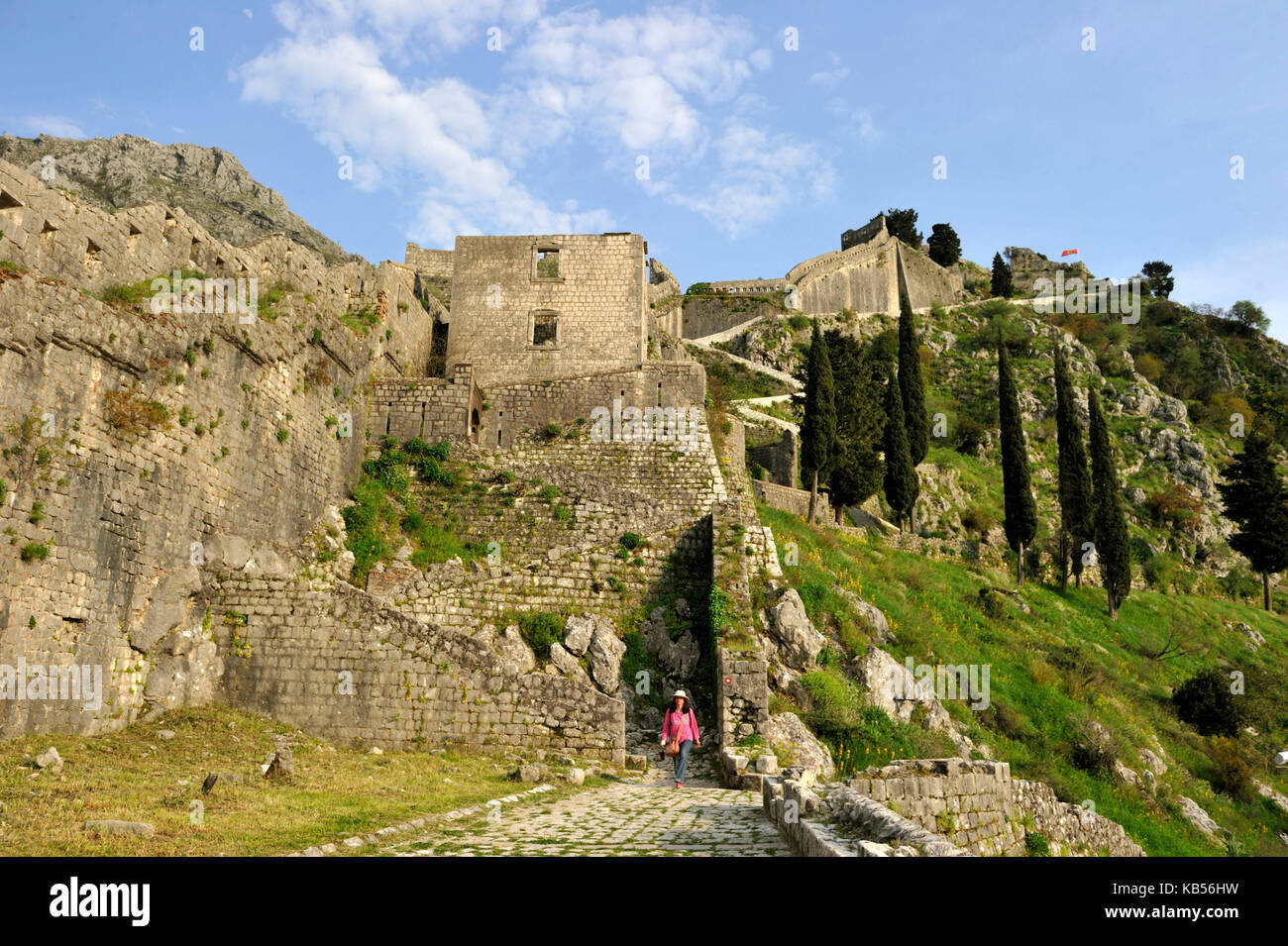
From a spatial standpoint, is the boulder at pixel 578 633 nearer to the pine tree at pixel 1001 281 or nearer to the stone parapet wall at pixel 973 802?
the stone parapet wall at pixel 973 802

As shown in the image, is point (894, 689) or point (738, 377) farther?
point (738, 377)

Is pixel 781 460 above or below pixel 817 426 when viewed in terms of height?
below

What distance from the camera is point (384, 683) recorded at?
14.3 metres

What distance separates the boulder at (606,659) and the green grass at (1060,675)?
417 centimetres

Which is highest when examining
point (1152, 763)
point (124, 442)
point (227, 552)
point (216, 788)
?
point (124, 442)

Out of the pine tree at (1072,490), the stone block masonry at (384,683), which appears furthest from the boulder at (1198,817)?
the pine tree at (1072,490)

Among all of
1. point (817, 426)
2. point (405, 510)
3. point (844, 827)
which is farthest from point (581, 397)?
point (844, 827)

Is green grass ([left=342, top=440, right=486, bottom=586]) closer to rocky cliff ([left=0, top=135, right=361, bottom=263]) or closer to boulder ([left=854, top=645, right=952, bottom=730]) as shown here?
boulder ([left=854, top=645, right=952, bottom=730])

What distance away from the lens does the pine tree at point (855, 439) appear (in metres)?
33.8

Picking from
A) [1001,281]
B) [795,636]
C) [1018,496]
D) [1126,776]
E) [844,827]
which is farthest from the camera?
[1001,281]

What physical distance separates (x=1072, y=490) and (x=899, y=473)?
978cm

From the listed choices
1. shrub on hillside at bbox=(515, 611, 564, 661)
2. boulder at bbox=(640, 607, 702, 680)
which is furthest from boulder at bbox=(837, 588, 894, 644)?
shrub on hillside at bbox=(515, 611, 564, 661)

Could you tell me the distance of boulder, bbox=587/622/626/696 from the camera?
16.9 m

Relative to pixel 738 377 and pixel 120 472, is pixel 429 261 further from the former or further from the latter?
pixel 120 472
